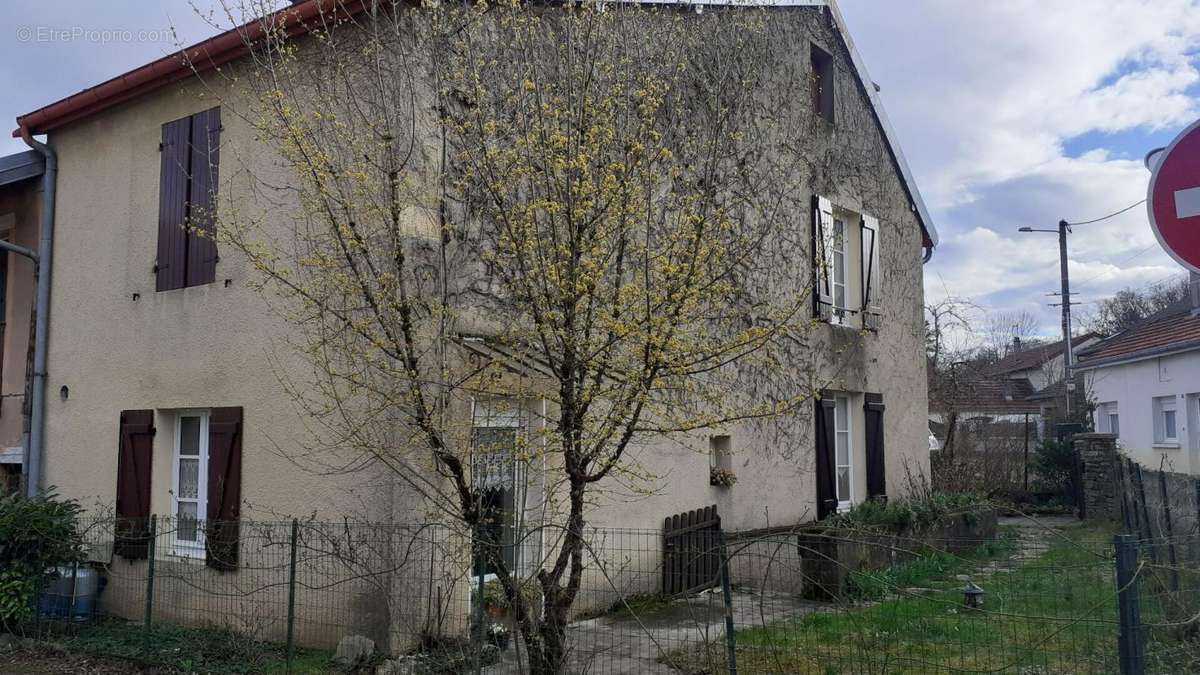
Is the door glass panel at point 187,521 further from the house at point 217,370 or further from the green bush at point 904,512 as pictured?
the green bush at point 904,512

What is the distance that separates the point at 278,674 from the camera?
7.04 meters

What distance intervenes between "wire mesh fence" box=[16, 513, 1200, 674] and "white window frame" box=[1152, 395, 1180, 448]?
1172 cm

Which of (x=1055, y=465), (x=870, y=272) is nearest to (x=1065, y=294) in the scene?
(x=1055, y=465)

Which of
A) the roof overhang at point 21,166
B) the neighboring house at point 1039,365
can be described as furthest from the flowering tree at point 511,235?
the neighboring house at point 1039,365

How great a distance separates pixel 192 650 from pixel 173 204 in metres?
4.44

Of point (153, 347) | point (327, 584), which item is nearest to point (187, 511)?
point (153, 347)

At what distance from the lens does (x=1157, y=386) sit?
19.3 metres

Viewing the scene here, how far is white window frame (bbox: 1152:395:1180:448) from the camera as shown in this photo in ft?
62.8

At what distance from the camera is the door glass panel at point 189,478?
935cm

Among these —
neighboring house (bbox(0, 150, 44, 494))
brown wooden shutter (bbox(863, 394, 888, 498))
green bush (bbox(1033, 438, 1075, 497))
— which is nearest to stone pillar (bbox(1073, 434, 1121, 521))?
green bush (bbox(1033, 438, 1075, 497))

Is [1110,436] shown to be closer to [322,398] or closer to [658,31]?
[658,31]

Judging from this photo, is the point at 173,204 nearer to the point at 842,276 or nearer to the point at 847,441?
the point at 842,276

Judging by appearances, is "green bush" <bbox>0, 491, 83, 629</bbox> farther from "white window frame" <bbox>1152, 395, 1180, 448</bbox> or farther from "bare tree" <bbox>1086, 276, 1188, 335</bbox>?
"bare tree" <bbox>1086, 276, 1188, 335</bbox>

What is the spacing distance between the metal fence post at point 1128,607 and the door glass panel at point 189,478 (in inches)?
313
